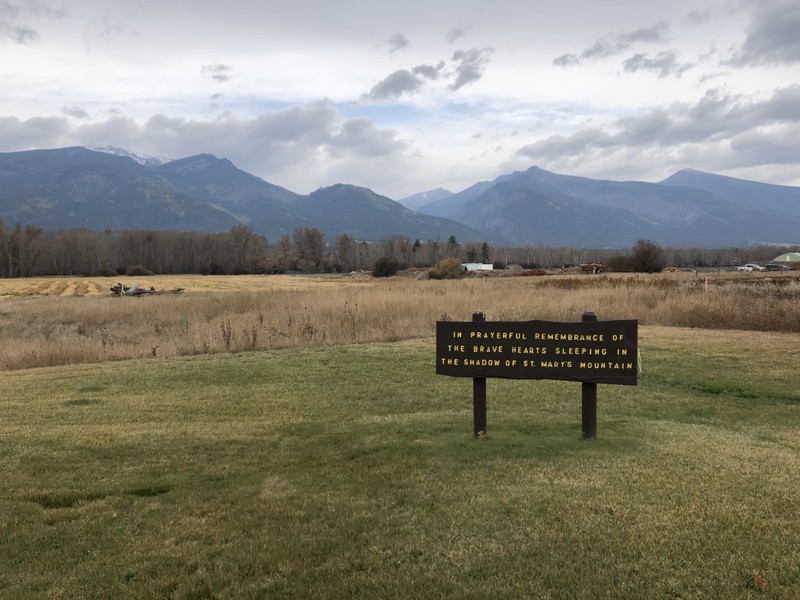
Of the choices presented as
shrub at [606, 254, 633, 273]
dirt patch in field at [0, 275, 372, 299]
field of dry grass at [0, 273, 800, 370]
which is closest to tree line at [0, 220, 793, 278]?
shrub at [606, 254, 633, 273]

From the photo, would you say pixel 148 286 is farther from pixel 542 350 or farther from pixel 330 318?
pixel 542 350

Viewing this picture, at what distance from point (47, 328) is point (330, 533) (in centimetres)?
3004

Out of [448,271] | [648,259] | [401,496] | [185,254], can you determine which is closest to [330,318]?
[401,496]

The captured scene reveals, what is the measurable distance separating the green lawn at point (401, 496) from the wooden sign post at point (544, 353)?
777 mm

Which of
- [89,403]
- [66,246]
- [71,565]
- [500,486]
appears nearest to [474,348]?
[500,486]

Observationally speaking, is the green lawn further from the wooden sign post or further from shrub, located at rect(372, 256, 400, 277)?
shrub, located at rect(372, 256, 400, 277)

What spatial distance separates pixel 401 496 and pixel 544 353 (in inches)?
97.4

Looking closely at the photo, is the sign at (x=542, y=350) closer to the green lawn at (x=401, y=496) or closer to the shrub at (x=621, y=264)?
the green lawn at (x=401, y=496)

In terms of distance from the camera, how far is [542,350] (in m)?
6.73

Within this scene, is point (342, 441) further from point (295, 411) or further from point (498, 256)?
point (498, 256)

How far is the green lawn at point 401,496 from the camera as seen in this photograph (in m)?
3.87

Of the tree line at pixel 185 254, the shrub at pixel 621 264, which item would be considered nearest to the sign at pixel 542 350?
the shrub at pixel 621 264

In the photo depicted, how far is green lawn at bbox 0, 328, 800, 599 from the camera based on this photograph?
3871 mm

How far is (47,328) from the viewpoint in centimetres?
2931
